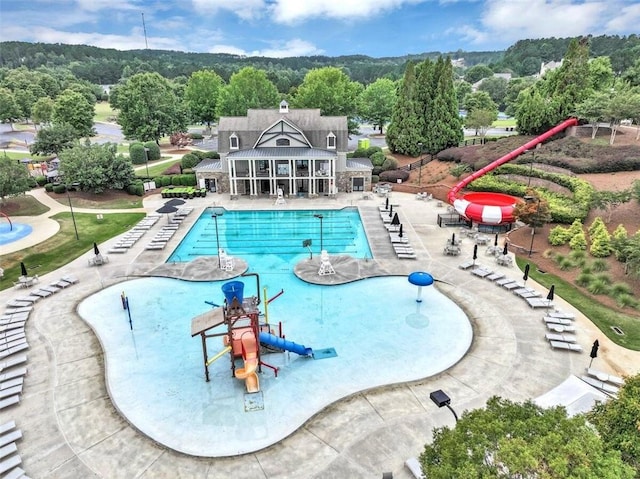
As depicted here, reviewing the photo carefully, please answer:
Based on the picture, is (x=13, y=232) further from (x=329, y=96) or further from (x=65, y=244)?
(x=329, y=96)

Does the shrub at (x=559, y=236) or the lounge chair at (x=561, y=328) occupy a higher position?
the shrub at (x=559, y=236)

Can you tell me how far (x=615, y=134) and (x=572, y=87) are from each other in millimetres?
7373

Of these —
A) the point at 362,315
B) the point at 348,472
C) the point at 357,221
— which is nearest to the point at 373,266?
the point at 362,315

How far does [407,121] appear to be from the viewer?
57875mm

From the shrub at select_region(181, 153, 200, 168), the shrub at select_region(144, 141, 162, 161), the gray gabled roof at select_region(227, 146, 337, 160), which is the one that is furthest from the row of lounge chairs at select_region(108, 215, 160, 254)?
the shrub at select_region(144, 141, 162, 161)

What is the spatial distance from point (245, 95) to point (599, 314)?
195ft

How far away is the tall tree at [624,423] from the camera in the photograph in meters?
9.26

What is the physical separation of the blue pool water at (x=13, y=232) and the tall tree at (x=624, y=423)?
1555 inches

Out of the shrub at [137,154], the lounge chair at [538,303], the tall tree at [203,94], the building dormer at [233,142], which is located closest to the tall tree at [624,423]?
the lounge chair at [538,303]

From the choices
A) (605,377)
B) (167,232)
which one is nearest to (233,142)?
(167,232)

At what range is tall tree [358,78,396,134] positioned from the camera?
77.8 metres

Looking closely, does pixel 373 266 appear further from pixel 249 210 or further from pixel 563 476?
pixel 563 476

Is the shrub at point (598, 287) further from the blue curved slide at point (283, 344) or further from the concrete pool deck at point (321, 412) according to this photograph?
the blue curved slide at point (283, 344)

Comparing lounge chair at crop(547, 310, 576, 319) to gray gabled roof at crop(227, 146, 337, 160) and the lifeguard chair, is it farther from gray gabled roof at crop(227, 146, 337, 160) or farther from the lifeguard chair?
gray gabled roof at crop(227, 146, 337, 160)
